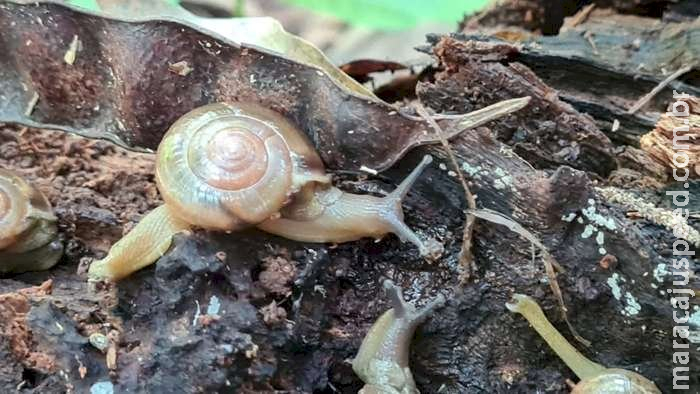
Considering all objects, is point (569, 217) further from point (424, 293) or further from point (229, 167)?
point (229, 167)

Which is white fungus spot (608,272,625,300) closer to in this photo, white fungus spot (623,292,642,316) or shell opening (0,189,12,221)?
white fungus spot (623,292,642,316)

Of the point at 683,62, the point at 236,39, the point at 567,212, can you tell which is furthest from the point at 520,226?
the point at 236,39

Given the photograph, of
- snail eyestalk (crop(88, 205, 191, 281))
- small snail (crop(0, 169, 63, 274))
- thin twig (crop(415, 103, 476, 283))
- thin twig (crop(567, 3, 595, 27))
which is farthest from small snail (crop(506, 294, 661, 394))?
small snail (crop(0, 169, 63, 274))

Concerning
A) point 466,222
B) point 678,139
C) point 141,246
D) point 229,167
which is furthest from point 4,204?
point 678,139

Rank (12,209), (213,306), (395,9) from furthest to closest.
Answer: (395,9)
(12,209)
(213,306)

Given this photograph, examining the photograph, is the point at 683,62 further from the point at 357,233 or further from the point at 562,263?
the point at 357,233

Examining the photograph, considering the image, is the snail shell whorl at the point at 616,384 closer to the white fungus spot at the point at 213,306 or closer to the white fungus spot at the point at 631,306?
the white fungus spot at the point at 631,306
